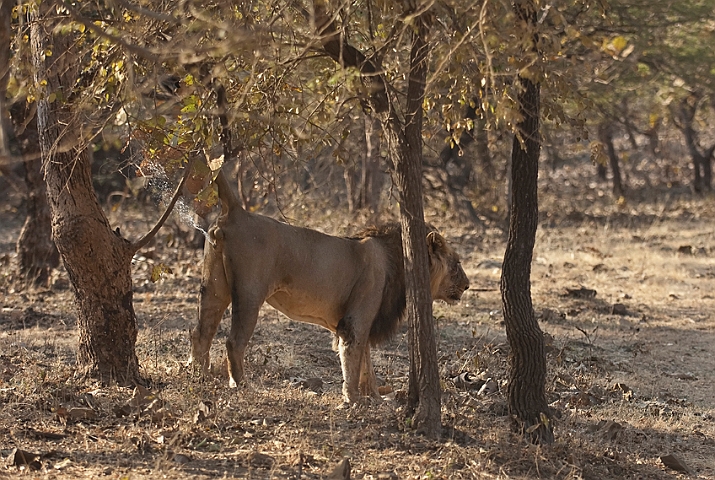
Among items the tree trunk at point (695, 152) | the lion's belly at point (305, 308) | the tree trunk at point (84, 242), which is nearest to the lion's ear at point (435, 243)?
the lion's belly at point (305, 308)

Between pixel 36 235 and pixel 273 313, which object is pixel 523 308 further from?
pixel 36 235


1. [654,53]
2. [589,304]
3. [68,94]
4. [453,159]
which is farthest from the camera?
[453,159]

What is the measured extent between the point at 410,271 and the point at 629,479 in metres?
1.78

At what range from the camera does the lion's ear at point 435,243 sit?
747 cm

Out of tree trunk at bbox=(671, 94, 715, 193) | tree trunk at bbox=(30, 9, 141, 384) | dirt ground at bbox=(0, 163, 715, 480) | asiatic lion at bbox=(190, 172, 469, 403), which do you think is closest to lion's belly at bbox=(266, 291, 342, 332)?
asiatic lion at bbox=(190, 172, 469, 403)

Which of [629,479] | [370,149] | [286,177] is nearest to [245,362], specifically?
[629,479]

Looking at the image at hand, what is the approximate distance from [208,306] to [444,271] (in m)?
1.88

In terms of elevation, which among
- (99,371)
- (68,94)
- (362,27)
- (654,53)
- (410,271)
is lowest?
(99,371)

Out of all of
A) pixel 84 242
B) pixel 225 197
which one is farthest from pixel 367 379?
pixel 84 242

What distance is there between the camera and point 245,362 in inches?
301

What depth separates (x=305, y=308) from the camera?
705cm

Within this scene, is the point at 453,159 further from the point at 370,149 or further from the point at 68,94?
the point at 68,94

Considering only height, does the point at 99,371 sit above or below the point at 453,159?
below

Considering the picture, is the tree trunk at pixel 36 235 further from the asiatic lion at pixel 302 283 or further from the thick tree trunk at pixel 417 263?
the thick tree trunk at pixel 417 263
